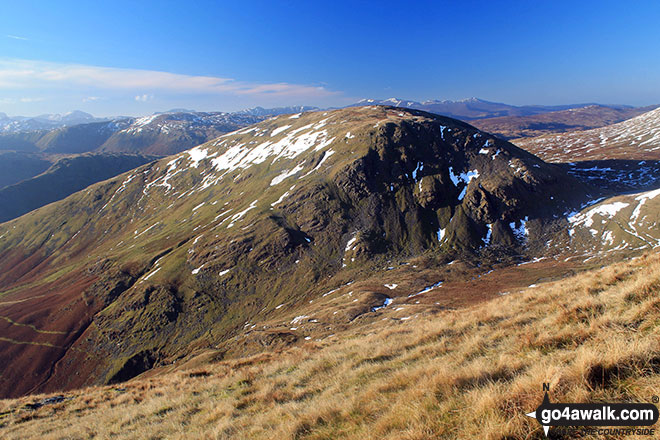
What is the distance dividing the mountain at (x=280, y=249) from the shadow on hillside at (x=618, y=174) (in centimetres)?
3639

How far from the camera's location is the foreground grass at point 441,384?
186 inches

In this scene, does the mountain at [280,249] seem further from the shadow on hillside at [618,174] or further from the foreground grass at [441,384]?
the shadow on hillside at [618,174]

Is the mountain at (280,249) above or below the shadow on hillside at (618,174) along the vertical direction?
below

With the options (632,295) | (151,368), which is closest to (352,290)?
(151,368)

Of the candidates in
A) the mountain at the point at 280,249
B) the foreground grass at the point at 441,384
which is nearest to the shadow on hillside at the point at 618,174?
the mountain at the point at 280,249

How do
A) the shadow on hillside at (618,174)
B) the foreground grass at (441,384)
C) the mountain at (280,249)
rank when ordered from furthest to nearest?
the shadow on hillside at (618,174) → the mountain at (280,249) → the foreground grass at (441,384)

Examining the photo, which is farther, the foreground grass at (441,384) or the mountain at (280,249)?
the mountain at (280,249)

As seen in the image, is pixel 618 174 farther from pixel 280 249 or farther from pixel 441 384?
pixel 441 384

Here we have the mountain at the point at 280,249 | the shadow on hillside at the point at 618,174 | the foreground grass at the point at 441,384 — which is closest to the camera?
the foreground grass at the point at 441,384

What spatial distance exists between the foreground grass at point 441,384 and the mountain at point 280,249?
33.1 meters

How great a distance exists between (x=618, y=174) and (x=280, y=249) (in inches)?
6662

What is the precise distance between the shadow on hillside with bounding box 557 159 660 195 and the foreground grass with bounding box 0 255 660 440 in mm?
132528

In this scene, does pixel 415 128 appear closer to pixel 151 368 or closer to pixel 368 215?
pixel 368 215

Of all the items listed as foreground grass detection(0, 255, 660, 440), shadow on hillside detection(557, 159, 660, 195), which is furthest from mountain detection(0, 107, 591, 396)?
shadow on hillside detection(557, 159, 660, 195)
